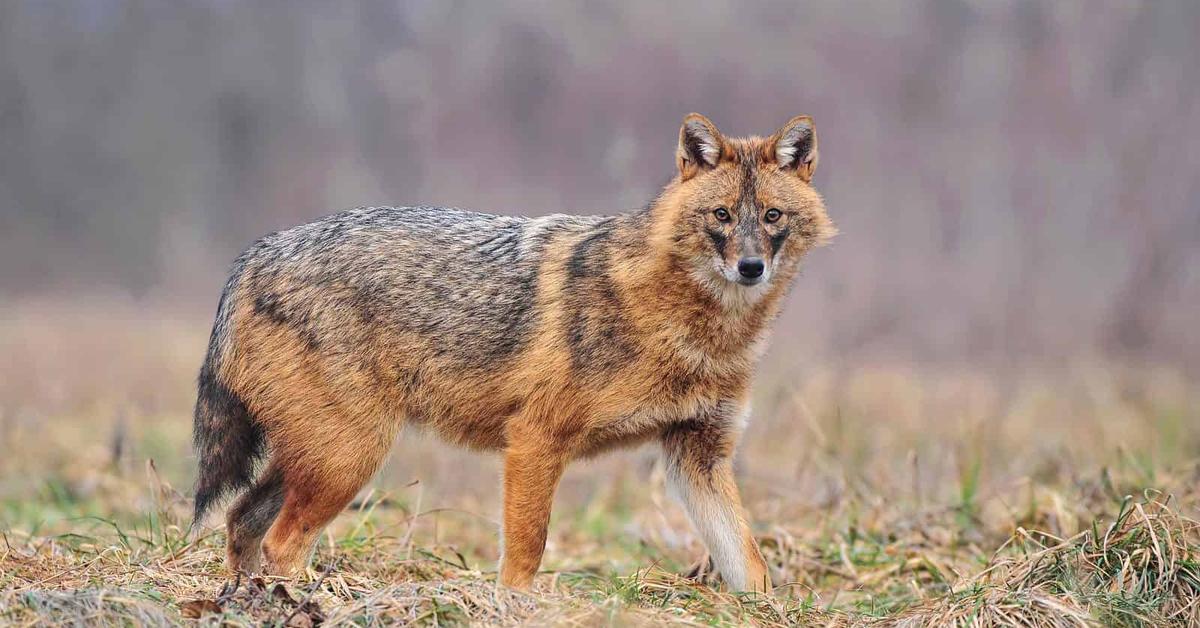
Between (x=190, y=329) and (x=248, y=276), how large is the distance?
9780 mm

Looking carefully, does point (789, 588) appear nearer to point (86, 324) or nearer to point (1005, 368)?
point (1005, 368)

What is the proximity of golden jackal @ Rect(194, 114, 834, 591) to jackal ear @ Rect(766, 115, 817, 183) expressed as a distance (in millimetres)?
13

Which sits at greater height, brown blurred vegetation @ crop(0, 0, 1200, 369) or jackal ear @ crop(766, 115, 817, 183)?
jackal ear @ crop(766, 115, 817, 183)

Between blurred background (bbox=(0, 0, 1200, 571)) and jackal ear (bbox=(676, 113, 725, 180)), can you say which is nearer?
jackal ear (bbox=(676, 113, 725, 180))

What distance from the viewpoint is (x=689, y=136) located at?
247 inches

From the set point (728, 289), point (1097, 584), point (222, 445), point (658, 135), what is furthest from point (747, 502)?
point (658, 135)

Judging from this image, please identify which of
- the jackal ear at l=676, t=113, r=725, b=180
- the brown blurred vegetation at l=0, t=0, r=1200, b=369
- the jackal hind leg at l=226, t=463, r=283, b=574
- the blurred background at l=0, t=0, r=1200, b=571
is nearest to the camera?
the jackal ear at l=676, t=113, r=725, b=180

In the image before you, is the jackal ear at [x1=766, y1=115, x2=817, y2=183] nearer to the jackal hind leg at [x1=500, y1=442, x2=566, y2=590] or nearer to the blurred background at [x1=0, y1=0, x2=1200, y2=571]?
the blurred background at [x1=0, y1=0, x2=1200, y2=571]

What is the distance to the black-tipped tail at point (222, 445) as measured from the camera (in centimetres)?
632

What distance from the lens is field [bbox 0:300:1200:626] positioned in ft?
16.4

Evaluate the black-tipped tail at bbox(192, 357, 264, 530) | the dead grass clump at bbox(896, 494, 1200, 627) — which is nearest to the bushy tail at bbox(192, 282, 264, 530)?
the black-tipped tail at bbox(192, 357, 264, 530)

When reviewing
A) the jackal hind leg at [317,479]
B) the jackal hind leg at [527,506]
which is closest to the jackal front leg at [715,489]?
the jackal hind leg at [527,506]

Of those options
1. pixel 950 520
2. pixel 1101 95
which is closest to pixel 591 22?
pixel 1101 95

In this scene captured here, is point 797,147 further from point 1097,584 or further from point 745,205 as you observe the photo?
point 1097,584
